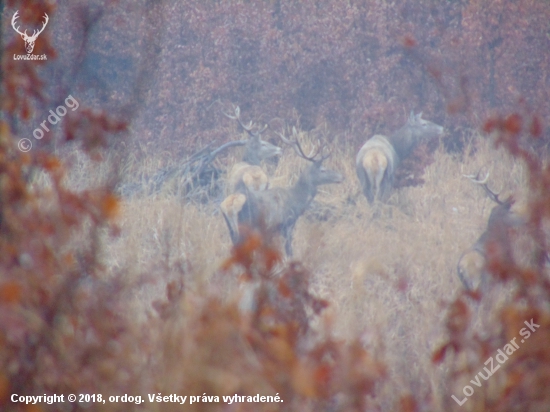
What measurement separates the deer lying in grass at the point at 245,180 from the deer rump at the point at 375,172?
49.5 inches

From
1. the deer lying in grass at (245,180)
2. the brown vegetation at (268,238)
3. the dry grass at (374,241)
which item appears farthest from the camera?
the deer lying in grass at (245,180)

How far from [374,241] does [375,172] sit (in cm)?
148

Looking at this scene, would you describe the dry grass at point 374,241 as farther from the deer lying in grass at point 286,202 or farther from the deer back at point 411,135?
the deer back at point 411,135

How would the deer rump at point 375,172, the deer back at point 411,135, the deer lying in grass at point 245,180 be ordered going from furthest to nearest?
the deer back at point 411,135 < the deer rump at point 375,172 < the deer lying in grass at point 245,180

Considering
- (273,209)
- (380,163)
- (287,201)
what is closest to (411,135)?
(380,163)

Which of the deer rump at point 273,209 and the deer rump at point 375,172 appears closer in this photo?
the deer rump at point 273,209

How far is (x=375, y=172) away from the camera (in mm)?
7785

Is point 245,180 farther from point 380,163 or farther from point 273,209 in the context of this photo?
point 380,163

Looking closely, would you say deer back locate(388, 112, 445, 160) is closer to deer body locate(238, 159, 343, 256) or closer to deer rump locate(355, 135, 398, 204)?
deer rump locate(355, 135, 398, 204)

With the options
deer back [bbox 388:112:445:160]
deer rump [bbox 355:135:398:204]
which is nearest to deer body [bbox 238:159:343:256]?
deer rump [bbox 355:135:398:204]

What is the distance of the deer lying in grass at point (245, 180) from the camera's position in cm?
622

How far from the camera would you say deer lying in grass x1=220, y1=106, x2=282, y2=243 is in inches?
245

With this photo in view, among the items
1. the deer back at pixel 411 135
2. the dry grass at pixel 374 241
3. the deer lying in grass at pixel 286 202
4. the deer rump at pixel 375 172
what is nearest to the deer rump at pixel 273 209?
the deer lying in grass at pixel 286 202

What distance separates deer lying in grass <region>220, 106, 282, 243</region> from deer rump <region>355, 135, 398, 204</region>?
49.5 inches
